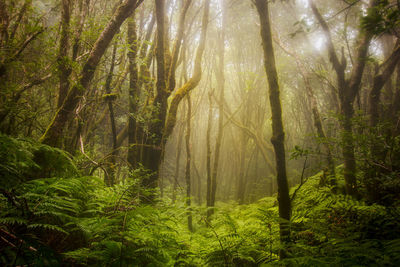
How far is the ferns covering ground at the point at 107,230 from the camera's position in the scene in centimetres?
137

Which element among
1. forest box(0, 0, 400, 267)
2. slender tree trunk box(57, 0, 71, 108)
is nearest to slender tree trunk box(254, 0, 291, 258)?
forest box(0, 0, 400, 267)

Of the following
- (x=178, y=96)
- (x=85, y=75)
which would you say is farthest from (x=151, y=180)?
(x=85, y=75)

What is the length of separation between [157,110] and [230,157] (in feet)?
43.0

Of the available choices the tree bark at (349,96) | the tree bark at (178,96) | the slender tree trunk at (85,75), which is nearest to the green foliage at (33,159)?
the slender tree trunk at (85,75)

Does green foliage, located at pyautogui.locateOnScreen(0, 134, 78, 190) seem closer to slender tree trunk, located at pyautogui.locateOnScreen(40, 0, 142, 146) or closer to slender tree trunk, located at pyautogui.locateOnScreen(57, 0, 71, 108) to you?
slender tree trunk, located at pyautogui.locateOnScreen(40, 0, 142, 146)

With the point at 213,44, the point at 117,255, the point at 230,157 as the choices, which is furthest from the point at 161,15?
the point at 230,157

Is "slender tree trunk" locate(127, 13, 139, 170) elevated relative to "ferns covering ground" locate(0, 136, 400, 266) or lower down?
elevated

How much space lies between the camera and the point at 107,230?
5.18 ft

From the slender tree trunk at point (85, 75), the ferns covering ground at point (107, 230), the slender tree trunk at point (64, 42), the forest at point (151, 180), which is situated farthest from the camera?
the slender tree trunk at point (64, 42)

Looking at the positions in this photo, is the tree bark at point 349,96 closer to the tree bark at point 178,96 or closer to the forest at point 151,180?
the forest at point 151,180

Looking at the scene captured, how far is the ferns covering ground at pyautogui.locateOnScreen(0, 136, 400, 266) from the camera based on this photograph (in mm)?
1373

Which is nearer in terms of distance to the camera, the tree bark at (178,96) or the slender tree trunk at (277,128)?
the slender tree trunk at (277,128)

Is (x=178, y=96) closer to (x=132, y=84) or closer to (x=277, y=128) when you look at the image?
(x=132, y=84)

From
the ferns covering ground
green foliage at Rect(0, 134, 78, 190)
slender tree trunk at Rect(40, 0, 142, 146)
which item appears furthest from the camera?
slender tree trunk at Rect(40, 0, 142, 146)
